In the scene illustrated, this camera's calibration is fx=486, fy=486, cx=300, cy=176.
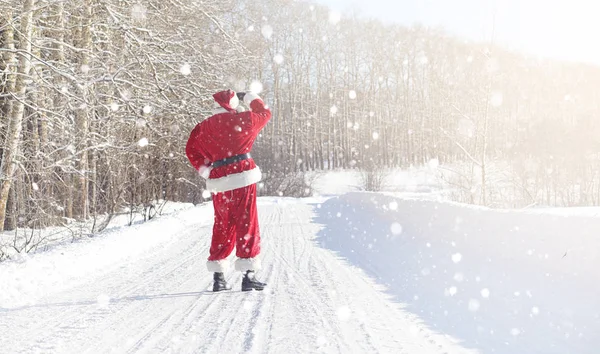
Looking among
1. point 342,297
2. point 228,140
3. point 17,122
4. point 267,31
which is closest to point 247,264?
point 342,297

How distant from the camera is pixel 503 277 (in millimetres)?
4746

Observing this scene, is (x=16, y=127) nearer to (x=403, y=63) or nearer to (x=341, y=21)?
(x=341, y=21)

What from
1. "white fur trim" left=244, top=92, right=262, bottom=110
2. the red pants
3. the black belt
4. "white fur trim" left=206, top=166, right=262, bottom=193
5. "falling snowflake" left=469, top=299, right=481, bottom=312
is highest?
"white fur trim" left=244, top=92, right=262, bottom=110

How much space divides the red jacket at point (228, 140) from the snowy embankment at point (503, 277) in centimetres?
188

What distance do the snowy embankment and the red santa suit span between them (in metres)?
1.51

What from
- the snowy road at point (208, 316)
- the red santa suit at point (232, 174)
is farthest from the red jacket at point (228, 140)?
the snowy road at point (208, 316)

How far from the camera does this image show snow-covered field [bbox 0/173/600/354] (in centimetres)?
315

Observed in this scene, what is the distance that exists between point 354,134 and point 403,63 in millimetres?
9268

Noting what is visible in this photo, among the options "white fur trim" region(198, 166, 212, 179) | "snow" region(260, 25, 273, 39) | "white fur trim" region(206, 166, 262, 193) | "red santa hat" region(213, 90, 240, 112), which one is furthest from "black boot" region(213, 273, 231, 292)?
"snow" region(260, 25, 273, 39)

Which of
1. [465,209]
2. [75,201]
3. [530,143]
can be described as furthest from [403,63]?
[465,209]

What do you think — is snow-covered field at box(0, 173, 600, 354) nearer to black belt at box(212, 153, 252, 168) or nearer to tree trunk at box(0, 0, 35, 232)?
black belt at box(212, 153, 252, 168)

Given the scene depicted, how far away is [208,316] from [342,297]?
1.25 metres

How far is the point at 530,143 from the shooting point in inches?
1503

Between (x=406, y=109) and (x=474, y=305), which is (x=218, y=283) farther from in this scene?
(x=406, y=109)
